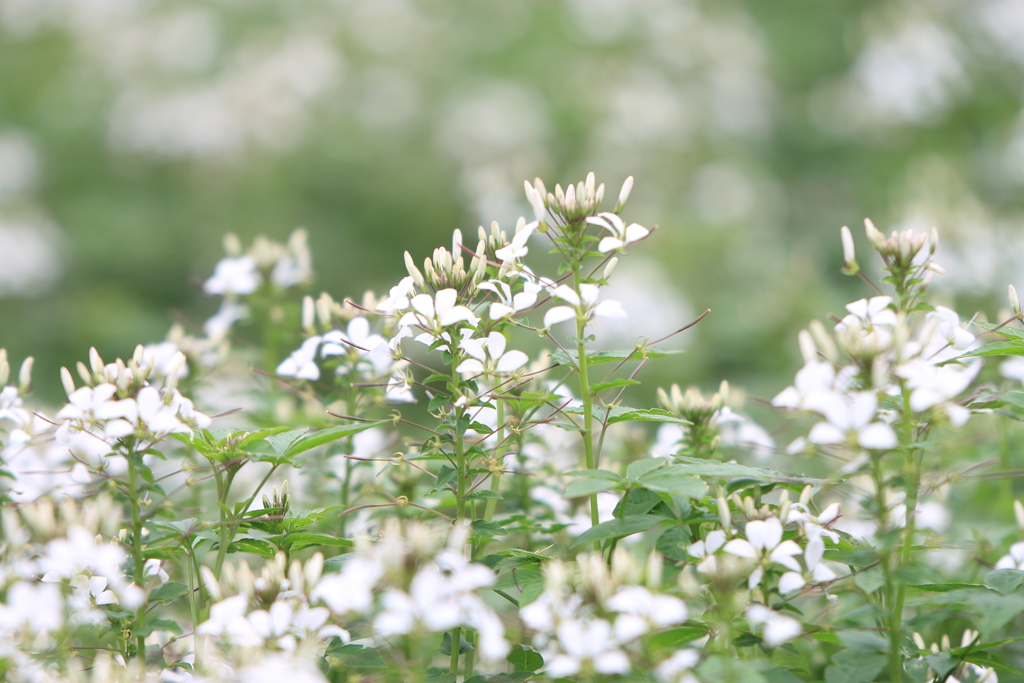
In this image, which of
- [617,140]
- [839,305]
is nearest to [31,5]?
[617,140]

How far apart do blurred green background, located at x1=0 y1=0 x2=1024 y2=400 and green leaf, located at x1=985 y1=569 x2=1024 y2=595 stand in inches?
144

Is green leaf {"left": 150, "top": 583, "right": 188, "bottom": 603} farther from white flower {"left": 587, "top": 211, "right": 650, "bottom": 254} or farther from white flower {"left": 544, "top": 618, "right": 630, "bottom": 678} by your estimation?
white flower {"left": 587, "top": 211, "right": 650, "bottom": 254}

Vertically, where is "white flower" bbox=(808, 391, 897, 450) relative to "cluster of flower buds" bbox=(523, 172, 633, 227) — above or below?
below

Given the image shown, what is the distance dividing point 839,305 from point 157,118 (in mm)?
6306

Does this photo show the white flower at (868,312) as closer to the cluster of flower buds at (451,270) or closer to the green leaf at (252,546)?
the cluster of flower buds at (451,270)

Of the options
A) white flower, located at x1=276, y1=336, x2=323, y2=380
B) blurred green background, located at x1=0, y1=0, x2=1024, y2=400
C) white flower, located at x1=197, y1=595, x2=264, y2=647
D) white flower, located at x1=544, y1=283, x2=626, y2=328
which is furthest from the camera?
blurred green background, located at x1=0, y1=0, x2=1024, y2=400

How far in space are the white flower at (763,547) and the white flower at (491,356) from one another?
18.9 inches

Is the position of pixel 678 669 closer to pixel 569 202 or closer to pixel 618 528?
pixel 618 528

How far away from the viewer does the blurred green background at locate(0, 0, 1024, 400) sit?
6145mm

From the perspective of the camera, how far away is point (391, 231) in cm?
715

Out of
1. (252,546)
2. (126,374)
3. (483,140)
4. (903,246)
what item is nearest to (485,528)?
(252,546)

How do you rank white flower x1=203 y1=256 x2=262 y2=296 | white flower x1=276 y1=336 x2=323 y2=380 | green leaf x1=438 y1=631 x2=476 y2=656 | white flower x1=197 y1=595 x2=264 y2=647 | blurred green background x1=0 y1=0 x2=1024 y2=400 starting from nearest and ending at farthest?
white flower x1=197 y1=595 x2=264 y2=647, green leaf x1=438 y1=631 x2=476 y2=656, white flower x1=276 y1=336 x2=323 y2=380, white flower x1=203 y1=256 x2=262 y2=296, blurred green background x1=0 y1=0 x2=1024 y2=400

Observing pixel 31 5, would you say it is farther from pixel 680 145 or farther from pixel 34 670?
pixel 34 670

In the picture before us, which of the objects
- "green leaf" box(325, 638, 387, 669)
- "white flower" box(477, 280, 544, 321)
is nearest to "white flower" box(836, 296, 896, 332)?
"white flower" box(477, 280, 544, 321)
